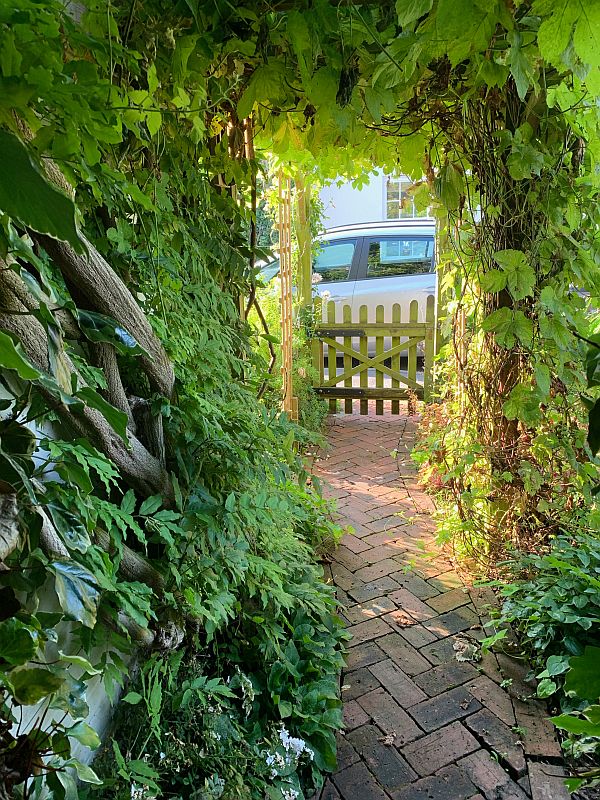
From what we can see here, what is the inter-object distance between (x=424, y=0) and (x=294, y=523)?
2218 millimetres

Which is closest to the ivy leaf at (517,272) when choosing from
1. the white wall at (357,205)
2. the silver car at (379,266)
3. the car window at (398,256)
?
the silver car at (379,266)

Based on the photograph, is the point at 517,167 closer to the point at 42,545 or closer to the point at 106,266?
the point at 106,266

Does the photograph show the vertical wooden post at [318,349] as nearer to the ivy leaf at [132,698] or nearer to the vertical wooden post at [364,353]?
the vertical wooden post at [364,353]

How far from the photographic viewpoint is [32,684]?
3.01 ft

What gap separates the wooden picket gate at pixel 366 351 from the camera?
603 cm

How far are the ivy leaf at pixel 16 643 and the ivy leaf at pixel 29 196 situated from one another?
637 millimetres

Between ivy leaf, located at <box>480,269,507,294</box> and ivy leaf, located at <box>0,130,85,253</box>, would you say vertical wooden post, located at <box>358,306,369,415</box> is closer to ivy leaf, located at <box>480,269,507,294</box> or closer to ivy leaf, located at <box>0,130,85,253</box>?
ivy leaf, located at <box>480,269,507,294</box>

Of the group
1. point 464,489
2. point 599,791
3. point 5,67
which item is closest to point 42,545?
point 5,67

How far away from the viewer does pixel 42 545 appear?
1.09 metres

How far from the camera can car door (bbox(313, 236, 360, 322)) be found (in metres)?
7.18

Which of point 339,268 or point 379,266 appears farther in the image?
point 339,268

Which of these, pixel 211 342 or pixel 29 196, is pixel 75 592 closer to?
pixel 29 196

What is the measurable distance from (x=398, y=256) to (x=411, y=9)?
19.6 feet

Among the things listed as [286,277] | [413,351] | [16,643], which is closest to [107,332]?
[16,643]
